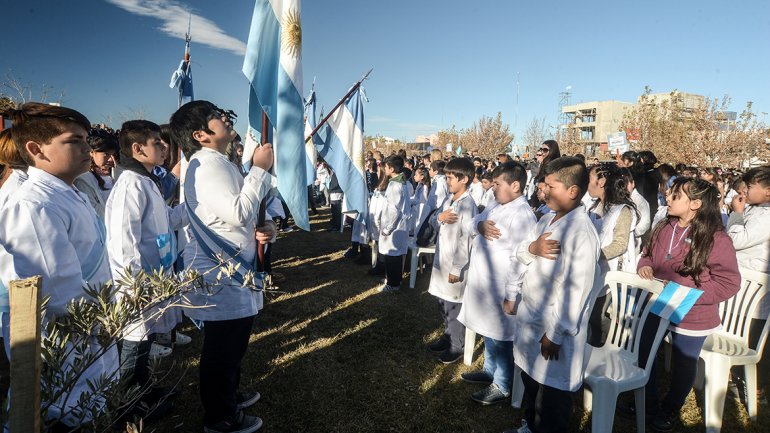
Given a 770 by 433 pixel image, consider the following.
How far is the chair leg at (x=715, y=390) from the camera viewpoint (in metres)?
2.98

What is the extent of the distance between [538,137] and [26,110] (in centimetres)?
4474

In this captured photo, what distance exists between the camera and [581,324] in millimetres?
2490

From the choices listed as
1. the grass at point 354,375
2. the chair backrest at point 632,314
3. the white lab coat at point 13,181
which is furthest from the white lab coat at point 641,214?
the white lab coat at point 13,181

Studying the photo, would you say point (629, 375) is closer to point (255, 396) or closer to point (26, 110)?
point (255, 396)

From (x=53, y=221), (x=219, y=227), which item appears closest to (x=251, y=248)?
(x=219, y=227)

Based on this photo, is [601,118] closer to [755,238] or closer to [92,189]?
[755,238]

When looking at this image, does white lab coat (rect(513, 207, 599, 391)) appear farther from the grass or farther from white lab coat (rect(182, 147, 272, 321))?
white lab coat (rect(182, 147, 272, 321))

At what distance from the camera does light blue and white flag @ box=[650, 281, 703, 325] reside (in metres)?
2.96

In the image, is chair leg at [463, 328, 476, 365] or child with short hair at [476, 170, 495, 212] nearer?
chair leg at [463, 328, 476, 365]

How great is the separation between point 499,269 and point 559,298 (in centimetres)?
118

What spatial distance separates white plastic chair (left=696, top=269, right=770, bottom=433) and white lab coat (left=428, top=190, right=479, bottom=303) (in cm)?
211

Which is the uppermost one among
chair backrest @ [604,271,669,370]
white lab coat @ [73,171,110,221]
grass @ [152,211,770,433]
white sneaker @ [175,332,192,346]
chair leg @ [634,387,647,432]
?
white lab coat @ [73,171,110,221]

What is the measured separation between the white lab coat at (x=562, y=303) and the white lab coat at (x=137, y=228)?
248 centimetres

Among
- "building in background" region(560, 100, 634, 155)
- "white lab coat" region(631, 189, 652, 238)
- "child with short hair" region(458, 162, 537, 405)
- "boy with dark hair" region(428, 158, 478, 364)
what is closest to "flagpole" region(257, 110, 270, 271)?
"child with short hair" region(458, 162, 537, 405)
